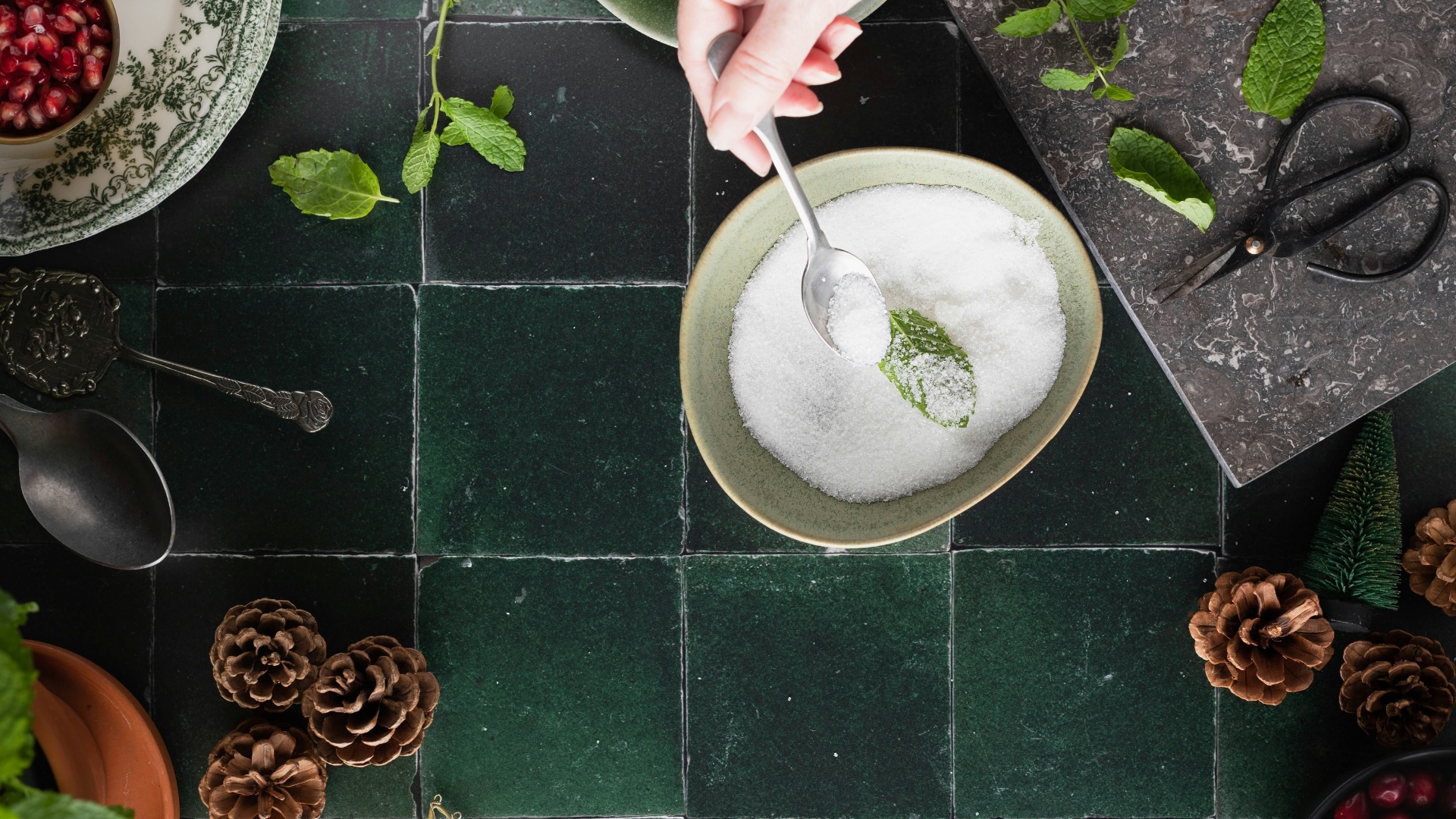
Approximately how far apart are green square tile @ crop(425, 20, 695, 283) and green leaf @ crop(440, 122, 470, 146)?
0.03m

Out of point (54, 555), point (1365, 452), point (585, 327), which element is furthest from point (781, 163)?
point (54, 555)

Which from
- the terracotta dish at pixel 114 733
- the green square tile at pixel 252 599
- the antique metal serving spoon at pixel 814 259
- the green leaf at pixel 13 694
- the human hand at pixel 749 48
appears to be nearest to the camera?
the green leaf at pixel 13 694

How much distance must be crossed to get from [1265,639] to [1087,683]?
0.68 feet

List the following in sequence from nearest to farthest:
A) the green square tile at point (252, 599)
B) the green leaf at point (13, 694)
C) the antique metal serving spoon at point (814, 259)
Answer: the green leaf at point (13, 694), the antique metal serving spoon at point (814, 259), the green square tile at point (252, 599)

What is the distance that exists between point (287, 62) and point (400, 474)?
0.53m

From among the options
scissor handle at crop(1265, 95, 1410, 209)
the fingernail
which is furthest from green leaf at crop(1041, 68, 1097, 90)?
the fingernail

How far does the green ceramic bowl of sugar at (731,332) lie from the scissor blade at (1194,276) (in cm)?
10

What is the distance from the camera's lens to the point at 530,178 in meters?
1.12

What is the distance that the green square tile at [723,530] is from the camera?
3.73 feet

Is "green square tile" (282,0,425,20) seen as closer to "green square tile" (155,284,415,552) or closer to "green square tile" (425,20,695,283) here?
"green square tile" (425,20,695,283)

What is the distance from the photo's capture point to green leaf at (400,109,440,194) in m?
1.08

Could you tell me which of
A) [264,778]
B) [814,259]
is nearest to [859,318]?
[814,259]

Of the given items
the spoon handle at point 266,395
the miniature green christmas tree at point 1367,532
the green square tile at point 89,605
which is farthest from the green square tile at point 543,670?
the miniature green christmas tree at point 1367,532

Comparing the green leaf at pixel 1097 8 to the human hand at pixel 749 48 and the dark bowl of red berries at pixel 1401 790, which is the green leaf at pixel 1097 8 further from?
the dark bowl of red berries at pixel 1401 790
